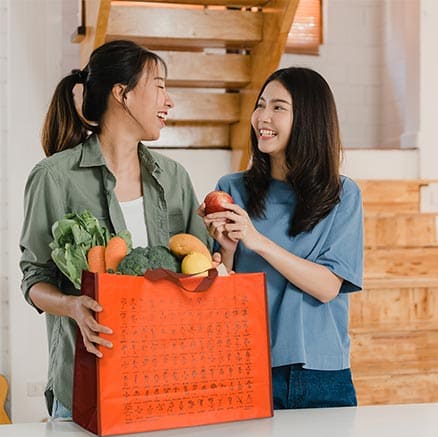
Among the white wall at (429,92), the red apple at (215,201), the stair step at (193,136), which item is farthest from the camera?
the white wall at (429,92)

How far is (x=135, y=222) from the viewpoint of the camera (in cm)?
195

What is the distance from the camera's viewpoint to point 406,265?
4293 millimetres

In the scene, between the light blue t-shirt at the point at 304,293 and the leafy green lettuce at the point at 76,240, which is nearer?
the leafy green lettuce at the point at 76,240

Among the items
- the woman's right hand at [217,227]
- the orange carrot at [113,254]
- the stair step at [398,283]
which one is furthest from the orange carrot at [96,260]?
the stair step at [398,283]

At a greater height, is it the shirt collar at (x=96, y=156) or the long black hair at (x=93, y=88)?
the long black hair at (x=93, y=88)

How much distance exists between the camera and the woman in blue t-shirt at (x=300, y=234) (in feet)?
6.42

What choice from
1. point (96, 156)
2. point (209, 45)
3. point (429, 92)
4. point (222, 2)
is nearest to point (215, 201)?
point (96, 156)

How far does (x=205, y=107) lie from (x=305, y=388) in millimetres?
2820

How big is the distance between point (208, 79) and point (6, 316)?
1.54 meters

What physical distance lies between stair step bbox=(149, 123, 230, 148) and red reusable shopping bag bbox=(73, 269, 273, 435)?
3.01 metres

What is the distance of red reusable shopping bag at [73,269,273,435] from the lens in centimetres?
152

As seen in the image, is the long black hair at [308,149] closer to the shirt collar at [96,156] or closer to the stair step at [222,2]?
the shirt collar at [96,156]

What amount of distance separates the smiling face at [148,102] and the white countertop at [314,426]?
0.66 meters

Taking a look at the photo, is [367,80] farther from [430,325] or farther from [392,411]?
[392,411]
